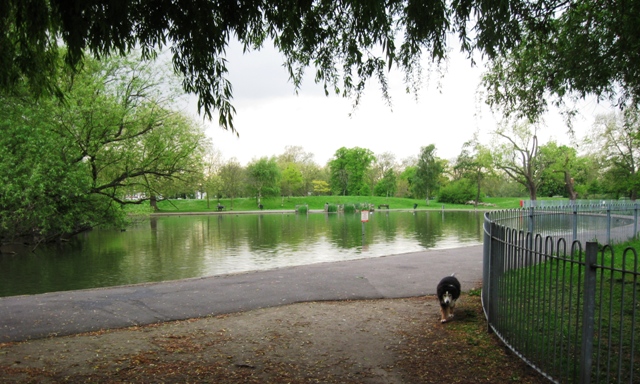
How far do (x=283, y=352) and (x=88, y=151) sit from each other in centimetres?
1658

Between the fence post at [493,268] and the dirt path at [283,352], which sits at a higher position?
the fence post at [493,268]

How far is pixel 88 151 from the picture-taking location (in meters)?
19.1

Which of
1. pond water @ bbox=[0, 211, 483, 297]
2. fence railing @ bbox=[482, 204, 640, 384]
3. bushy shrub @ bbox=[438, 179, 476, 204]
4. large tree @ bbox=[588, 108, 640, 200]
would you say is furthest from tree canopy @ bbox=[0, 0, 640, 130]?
bushy shrub @ bbox=[438, 179, 476, 204]

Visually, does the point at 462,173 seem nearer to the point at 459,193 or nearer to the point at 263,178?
the point at 459,193

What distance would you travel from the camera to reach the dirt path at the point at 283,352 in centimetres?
504

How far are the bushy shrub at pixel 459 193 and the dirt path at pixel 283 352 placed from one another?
8333cm

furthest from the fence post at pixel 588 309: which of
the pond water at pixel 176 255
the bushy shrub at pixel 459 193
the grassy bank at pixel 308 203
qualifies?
the bushy shrub at pixel 459 193

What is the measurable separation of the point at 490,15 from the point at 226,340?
5527 millimetres

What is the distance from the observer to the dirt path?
199 inches

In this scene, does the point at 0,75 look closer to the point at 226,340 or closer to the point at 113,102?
the point at 226,340

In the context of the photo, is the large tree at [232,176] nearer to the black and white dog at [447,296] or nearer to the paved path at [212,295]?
the paved path at [212,295]

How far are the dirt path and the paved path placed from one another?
2.17 feet

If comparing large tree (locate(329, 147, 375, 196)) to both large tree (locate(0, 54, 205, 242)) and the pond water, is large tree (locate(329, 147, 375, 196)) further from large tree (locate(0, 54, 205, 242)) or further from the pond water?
large tree (locate(0, 54, 205, 242))

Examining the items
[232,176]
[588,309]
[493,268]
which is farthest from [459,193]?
[588,309]
